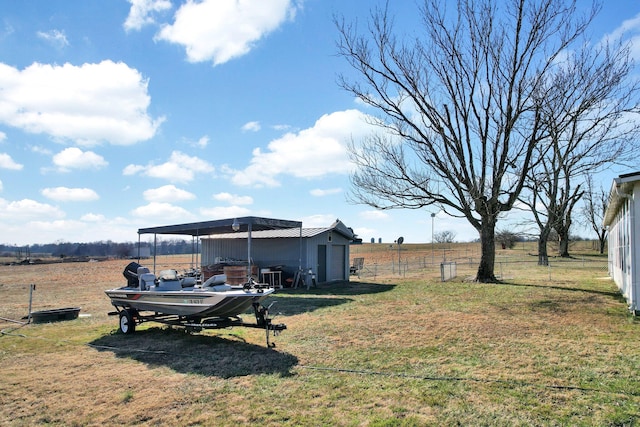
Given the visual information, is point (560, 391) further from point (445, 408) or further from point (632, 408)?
point (445, 408)

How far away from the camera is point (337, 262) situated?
20.8 metres

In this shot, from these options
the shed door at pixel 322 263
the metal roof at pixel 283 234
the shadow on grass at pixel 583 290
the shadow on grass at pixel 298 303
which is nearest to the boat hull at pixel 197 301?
the shadow on grass at pixel 298 303

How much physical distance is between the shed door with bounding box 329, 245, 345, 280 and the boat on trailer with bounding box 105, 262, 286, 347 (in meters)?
11.9

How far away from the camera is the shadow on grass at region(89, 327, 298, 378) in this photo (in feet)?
19.9

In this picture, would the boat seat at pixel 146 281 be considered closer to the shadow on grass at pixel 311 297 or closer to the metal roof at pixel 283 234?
the shadow on grass at pixel 311 297

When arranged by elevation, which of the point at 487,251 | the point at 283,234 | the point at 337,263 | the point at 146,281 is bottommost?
the point at 337,263

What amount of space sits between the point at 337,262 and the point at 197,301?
→ 1365cm

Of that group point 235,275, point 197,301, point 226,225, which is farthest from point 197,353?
point 235,275

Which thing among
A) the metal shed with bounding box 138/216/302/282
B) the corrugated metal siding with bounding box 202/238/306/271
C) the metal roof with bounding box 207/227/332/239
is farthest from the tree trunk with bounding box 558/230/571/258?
the metal shed with bounding box 138/216/302/282

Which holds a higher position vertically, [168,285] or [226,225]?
[226,225]

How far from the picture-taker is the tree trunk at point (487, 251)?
1806cm

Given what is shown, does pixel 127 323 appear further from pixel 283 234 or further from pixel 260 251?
pixel 260 251

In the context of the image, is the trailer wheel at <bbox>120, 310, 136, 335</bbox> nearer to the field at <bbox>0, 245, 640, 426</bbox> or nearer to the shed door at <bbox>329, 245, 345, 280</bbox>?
the field at <bbox>0, 245, 640, 426</bbox>

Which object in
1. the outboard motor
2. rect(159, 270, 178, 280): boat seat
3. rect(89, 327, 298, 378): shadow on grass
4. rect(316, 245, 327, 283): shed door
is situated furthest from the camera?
rect(316, 245, 327, 283): shed door
